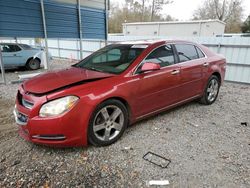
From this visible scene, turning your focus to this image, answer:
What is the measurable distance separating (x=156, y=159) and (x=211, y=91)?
2879mm

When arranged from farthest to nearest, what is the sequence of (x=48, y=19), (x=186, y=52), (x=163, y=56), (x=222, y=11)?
(x=222, y=11) < (x=48, y=19) < (x=186, y=52) < (x=163, y=56)

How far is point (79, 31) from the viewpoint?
8477mm

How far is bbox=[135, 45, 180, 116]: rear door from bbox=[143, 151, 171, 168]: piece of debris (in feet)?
2.47

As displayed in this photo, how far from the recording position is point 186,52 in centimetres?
417

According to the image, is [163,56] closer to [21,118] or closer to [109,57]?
[109,57]

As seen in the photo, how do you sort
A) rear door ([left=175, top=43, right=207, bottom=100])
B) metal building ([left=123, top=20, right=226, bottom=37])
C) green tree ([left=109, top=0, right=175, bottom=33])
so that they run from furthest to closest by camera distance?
1. green tree ([left=109, top=0, right=175, bottom=33])
2. metal building ([left=123, top=20, right=226, bottom=37])
3. rear door ([left=175, top=43, right=207, bottom=100])

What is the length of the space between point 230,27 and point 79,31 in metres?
35.0

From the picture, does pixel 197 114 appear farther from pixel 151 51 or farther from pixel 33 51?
pixel 33 51

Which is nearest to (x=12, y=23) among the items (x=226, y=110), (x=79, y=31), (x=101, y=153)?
(x=79, y=31)

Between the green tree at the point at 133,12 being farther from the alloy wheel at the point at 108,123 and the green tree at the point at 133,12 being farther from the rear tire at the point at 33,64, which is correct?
the alloy wheel at the point at 108,123

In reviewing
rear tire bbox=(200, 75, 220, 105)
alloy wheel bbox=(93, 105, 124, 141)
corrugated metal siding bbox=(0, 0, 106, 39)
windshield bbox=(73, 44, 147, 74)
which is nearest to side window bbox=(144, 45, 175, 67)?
windshield bbox=(73, 44, 147, 74)

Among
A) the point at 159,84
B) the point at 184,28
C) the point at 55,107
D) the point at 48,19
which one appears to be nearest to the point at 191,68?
the point at 159,84

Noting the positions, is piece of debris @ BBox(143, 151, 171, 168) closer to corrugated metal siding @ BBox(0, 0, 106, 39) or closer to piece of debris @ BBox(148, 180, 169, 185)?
piece of debris @ BBox(148, 180, 169, 185)

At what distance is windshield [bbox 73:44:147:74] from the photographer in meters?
3.31
